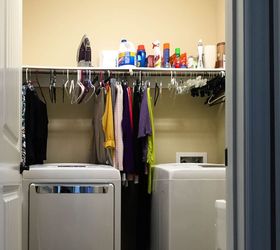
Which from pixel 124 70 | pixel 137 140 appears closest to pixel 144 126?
pixel 137 140

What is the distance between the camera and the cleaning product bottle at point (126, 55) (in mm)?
3406

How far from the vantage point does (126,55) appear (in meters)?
3.42

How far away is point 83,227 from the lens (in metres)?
2.83

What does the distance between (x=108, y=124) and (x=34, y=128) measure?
52cm

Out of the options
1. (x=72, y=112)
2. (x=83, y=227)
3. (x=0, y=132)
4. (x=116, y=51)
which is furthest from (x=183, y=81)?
(x=0, y=132)

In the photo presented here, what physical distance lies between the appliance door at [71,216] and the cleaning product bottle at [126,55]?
1016 millimetres

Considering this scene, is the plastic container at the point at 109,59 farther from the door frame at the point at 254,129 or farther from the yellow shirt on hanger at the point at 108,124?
the door frame at the point at 254,129

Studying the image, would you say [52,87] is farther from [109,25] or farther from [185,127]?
[185,127]

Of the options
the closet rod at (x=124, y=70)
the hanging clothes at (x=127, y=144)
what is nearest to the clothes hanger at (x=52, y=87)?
the closet rod at (x=124, y=70)

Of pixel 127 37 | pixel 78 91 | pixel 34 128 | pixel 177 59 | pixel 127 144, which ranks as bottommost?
pixel 127 144

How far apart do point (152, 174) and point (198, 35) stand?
1.25 meters

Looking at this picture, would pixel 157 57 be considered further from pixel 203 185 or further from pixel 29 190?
pixel 29 190

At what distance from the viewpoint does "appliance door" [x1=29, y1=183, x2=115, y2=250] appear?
9.16ft

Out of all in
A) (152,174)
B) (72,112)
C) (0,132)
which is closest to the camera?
(0,132)
